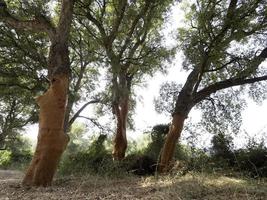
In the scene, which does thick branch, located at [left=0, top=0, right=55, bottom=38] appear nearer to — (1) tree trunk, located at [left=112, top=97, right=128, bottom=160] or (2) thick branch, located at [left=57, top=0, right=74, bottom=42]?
(2) thick branch, located at [left=57, top=0, right=74, bottom=42]

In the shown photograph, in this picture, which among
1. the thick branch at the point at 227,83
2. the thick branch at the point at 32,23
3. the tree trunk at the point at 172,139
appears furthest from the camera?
the tree trunk at the point at 172,139

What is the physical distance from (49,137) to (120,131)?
8.11 meters

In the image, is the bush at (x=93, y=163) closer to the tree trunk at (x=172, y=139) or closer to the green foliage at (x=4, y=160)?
the tree trunk at (x=172, y=139)

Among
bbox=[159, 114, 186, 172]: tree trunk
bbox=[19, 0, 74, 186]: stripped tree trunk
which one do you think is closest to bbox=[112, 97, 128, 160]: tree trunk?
bbox=[159, 114, 186, 172]: tree trunk

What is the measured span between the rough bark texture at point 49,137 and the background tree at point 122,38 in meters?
3.60

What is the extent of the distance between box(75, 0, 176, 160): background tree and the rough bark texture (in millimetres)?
3599

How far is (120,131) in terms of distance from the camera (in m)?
16.9

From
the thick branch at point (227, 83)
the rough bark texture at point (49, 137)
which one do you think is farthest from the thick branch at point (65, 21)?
the thick branch at point (227, 83)

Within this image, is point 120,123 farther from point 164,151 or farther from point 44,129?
point 44,129

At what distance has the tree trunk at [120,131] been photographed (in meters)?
16.5

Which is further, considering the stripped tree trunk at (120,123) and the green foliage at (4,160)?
the green foliage at (4,160)

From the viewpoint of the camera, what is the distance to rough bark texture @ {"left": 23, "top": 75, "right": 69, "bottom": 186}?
877cm

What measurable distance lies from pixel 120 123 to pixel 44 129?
316 inches

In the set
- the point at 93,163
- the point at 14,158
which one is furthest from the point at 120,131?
the point at 14,158
